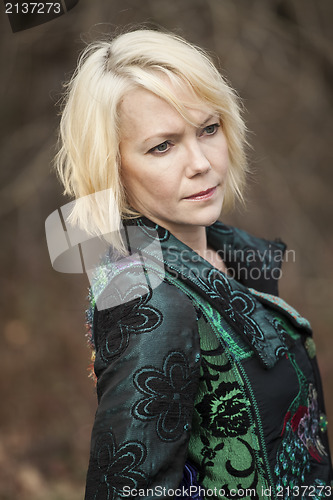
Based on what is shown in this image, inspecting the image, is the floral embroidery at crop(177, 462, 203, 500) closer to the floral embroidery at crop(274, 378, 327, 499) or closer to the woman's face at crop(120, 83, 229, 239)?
the floral embroidery at crop(274, 378, 327, 499)

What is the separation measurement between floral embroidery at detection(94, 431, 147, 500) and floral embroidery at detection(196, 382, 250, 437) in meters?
0.20

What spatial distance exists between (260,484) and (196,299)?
423mm

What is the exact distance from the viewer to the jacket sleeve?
3.74ft

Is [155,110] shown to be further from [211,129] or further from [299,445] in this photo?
[299,445]

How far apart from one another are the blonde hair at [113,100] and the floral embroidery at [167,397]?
38 cm

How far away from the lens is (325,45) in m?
4.07

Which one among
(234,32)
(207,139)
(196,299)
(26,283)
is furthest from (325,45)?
(196,299)

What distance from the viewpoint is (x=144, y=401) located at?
116 centimetres

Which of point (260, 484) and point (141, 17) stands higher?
point (141, 17)

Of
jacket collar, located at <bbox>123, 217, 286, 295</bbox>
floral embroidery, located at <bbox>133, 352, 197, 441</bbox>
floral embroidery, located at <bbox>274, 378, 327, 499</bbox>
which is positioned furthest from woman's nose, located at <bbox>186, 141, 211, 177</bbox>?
floral embroidery, located at <bbox>274, 378, 327, 499</bbox>

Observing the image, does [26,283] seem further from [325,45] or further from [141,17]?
[325,45]

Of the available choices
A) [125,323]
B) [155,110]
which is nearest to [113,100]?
[155,110]

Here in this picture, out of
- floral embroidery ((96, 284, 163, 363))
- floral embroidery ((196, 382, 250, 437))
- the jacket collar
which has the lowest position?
floral embroidery ((196, 382, 250, 437))

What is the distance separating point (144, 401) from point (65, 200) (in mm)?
3252
